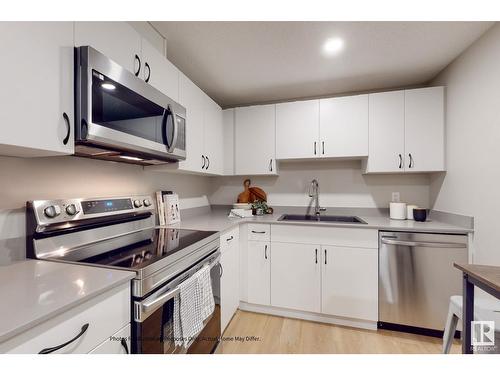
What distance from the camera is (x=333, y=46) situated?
165 centimetres

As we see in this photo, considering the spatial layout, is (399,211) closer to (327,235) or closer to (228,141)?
Result: (327,235)

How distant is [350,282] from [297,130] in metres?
1.49

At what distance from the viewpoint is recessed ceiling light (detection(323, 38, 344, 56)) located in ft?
Result: 5.18

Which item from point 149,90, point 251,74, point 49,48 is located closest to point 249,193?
point 251,74

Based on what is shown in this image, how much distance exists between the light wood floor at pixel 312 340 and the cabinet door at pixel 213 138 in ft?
4.60

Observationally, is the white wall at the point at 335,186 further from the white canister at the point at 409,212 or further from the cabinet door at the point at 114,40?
the cabinet door at the point at 114,40

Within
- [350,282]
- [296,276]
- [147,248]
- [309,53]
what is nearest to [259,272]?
[296,276]

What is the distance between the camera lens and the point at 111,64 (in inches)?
40.6

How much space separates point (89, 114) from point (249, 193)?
1.88 m

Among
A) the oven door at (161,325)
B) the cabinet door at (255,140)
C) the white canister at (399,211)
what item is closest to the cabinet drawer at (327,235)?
the white canister at (399,211)

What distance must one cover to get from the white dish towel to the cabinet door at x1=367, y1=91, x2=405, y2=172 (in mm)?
1791

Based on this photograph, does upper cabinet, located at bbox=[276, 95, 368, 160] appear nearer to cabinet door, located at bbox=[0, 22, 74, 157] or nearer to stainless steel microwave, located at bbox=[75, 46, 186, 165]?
stainless steel microwave, located at bbox=[75, 46, 186, 165]
